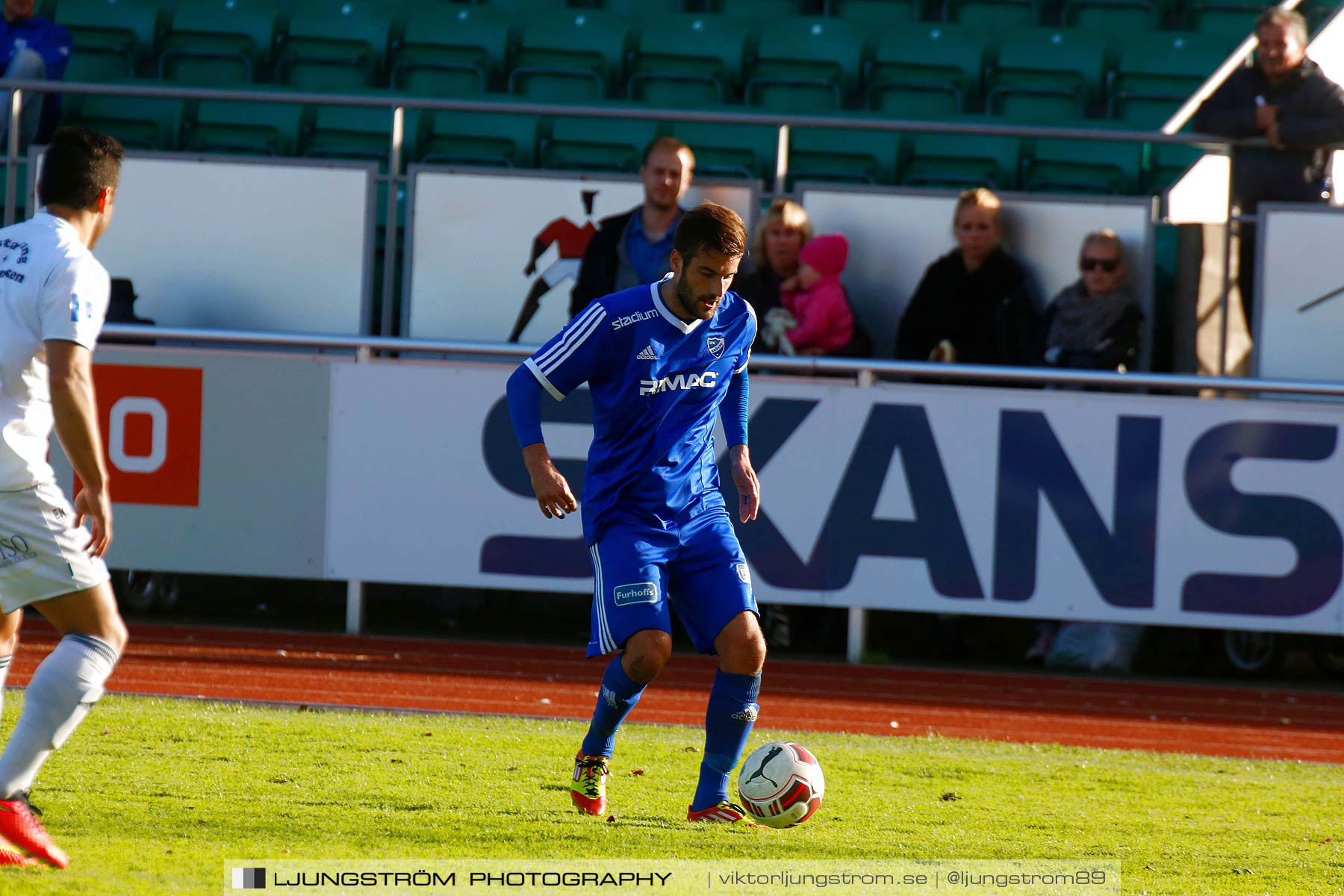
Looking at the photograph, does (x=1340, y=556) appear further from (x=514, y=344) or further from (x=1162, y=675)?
(x=514, y=344)

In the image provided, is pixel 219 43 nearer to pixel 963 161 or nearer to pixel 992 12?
pixel 963 161

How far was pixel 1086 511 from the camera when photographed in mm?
8781

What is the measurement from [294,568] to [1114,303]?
4.82 metres

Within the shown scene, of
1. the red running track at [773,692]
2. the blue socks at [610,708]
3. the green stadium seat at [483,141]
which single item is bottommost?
the red running track at [773,692]

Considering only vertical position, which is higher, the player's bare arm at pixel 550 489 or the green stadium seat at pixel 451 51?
the green stadium seat at pixel 451 51

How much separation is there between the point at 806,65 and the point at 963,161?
1.90 meters

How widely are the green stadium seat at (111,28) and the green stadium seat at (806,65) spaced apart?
192 inches

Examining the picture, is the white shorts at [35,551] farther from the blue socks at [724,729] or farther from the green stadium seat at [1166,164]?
the green stadium seat at [1166,164]

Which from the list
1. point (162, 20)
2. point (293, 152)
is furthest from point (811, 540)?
point (162, 20)

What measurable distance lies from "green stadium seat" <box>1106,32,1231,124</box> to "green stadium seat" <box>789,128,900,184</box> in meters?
2.15

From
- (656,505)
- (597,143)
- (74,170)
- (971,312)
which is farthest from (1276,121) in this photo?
(74,170)

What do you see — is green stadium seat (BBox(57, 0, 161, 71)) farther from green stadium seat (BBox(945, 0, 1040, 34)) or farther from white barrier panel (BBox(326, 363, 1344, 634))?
green stadium seat (BBox(945, 0, 1040, 34))

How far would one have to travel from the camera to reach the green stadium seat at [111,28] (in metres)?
12.8

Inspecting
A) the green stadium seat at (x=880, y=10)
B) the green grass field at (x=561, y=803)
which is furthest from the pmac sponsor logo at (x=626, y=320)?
the green stadium seat at (x=880, y=10)
